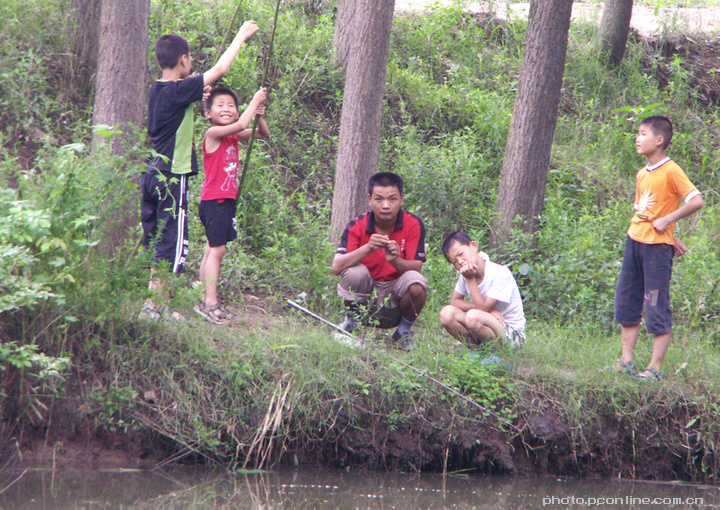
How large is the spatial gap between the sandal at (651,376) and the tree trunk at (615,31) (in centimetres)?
656

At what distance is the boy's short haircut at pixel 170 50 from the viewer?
5.05 meters

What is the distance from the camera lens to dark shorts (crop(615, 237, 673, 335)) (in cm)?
484

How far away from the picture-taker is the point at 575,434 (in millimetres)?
4812

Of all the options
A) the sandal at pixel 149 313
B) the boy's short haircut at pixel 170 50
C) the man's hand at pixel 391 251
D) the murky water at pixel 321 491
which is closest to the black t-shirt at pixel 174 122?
the boy's short haircut at pixel 170 50

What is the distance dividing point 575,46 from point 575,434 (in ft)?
24.2

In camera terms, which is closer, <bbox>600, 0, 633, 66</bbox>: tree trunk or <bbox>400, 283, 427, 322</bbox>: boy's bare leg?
<bbox>400, 283, 427, 322</bbox>: boy's bare leg

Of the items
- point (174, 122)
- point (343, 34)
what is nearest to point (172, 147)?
point (174, 122)

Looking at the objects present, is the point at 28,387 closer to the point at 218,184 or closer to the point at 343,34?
the point at 218,184

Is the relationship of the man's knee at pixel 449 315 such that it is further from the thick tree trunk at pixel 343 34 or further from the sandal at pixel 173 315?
the thick tree trunk at pixel 343 34

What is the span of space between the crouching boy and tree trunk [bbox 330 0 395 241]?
186 cm

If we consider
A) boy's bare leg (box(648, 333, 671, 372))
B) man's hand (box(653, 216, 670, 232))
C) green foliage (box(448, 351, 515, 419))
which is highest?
man's hand (box(653, 216, 670, 232))

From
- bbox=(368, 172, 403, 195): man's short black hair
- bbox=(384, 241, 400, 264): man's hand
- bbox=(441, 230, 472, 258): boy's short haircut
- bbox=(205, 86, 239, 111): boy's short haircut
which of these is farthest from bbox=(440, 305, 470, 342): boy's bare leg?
bbox=(205, 86, 239, 111): boy's short haircut

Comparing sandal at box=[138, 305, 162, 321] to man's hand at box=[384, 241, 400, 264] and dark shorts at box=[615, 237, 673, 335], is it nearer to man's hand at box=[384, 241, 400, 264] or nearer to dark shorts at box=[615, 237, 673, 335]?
man's hand at box=[384, 241, 400, 264]

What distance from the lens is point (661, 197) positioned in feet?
15.9
